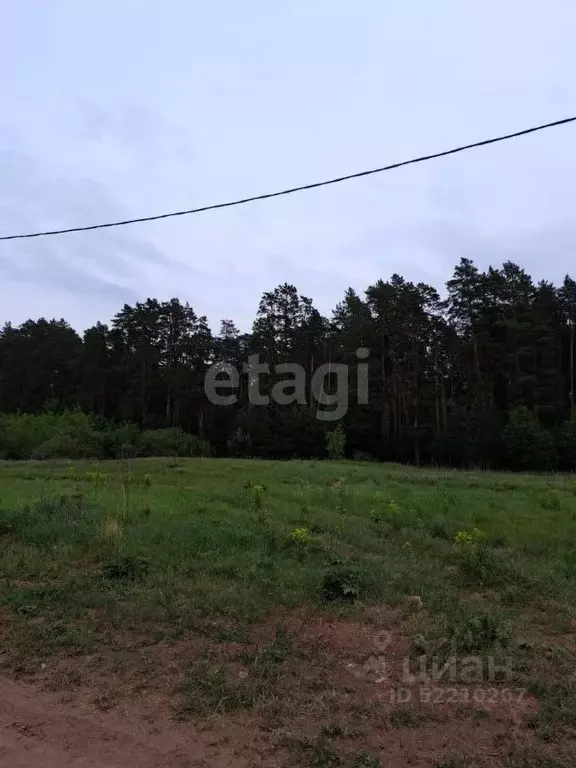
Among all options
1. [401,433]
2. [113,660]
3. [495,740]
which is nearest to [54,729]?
[113,660]


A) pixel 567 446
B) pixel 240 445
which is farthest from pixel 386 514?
pixel 240 445

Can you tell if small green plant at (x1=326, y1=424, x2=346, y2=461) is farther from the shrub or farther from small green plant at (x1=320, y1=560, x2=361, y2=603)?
small green plant at (x1=320, y1=560, x2=361, y2=603)

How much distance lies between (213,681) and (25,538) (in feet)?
15.8

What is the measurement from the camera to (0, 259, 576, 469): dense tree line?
39.4 meters

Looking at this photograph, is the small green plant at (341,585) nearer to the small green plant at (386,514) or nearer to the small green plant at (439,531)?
the small green plant at (439,531)

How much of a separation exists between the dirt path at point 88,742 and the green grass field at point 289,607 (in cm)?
22

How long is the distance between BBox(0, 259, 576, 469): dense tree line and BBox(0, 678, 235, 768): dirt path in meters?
36.3

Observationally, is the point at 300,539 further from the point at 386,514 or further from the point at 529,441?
the point at 529,441

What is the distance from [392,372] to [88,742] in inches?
1675

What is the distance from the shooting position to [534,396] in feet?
131

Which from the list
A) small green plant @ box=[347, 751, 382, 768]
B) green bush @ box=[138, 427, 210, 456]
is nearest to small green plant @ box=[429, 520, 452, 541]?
small green plant @ box=[347, 751, 382, 768]

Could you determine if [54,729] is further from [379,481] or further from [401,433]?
[401,433]

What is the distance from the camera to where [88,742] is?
3062mm

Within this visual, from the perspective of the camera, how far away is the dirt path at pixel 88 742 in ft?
9.43
